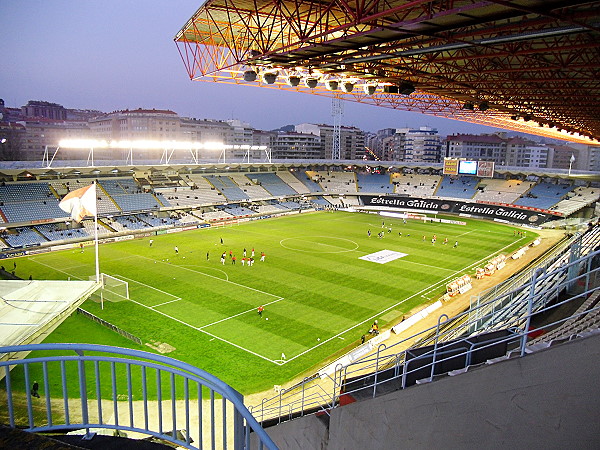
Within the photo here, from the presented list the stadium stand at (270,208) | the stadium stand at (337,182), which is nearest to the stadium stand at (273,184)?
the stadium stand at (270,208)

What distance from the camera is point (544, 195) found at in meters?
65.1

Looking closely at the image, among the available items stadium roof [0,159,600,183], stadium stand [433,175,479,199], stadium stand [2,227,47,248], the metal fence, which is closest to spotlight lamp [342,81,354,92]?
the metal fence

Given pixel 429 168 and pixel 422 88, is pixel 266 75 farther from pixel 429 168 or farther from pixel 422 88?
pixel 429 168

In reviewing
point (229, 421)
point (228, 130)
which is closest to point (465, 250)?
point (229, 421)

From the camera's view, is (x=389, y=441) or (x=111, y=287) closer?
(x=389, y=441)

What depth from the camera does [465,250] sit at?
43.2m

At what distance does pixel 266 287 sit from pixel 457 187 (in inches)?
2064

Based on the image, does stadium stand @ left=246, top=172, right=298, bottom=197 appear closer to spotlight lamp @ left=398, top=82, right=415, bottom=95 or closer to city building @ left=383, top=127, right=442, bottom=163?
spotlight lamp @ left=398, top=82, right=415, bottom=95

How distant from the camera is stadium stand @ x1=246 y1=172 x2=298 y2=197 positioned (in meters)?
71.3

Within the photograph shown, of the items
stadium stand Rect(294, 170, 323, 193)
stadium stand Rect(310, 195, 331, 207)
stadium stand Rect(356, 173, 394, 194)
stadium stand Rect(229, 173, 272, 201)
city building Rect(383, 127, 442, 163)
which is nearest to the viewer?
stadium stand Rect(229, 173, 272, 201)

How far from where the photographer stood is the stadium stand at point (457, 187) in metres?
71.3

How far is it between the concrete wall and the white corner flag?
22902 millimetres

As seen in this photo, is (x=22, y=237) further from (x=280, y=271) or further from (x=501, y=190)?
(x=501, y=190)

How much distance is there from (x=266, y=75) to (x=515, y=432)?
61.3ft
